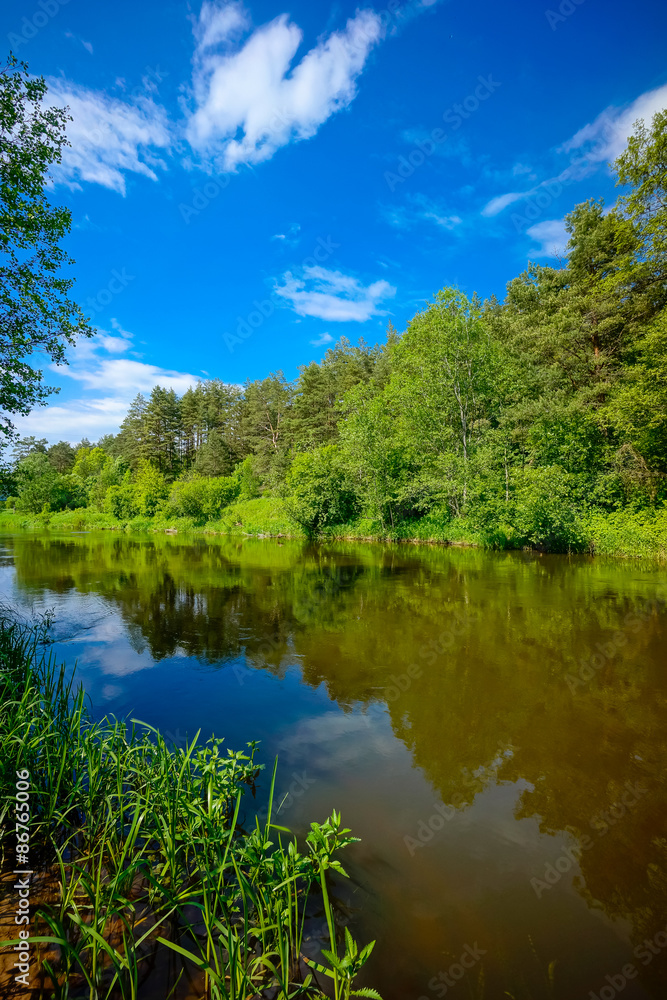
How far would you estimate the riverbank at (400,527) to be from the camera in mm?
20906

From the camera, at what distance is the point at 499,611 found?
456 inches

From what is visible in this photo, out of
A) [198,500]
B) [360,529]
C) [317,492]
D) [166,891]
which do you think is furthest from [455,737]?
[198,500]

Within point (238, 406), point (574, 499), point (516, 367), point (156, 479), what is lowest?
point (574, 499)

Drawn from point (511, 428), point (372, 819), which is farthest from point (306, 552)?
point (372, 819)

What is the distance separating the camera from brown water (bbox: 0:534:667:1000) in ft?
9.79

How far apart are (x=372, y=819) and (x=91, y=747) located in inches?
103

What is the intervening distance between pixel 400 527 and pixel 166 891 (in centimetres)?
2889

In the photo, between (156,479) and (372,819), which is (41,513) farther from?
(372,819)

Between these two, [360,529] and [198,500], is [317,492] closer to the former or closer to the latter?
[360,529]

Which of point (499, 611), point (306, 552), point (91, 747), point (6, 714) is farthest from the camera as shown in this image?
point (306, 552)

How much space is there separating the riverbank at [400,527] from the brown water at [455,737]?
7290 mm

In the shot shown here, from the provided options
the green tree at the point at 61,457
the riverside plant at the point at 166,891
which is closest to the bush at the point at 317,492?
the riverside plant at the point at 166,891

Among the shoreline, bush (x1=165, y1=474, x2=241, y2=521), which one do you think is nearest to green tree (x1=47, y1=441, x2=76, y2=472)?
the shoreline

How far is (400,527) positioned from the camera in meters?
31.1
